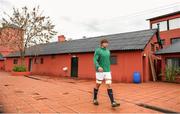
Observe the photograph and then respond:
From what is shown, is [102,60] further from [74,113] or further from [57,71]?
[57,71]

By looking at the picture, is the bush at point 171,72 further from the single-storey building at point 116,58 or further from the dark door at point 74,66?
the dark door at point 74,66

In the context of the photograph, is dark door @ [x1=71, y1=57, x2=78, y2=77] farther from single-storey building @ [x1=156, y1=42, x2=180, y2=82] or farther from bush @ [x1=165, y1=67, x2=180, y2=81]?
bush @ [x1=165, y1=67, x2=180, y2=81]

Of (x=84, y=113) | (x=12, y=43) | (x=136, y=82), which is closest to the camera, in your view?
(x=84, y=113)

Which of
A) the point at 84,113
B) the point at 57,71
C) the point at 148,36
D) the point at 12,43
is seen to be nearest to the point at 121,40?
the point at 148,36

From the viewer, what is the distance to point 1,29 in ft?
69.8

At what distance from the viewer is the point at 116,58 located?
14.7 meters

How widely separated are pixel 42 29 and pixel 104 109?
1870 centimetres

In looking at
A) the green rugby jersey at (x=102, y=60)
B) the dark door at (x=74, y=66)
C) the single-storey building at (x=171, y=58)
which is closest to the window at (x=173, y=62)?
the single-storey building at (x=171, y=58)

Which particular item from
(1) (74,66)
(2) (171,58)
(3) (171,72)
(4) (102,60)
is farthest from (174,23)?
(4) (102,60)

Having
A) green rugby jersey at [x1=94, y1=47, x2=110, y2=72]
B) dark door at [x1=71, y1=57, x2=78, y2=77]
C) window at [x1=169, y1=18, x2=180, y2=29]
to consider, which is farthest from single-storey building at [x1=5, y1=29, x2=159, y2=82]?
window at [x1=169, y1=18, x2=180, y2=29]

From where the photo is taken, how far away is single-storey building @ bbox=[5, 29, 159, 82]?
13.6 m

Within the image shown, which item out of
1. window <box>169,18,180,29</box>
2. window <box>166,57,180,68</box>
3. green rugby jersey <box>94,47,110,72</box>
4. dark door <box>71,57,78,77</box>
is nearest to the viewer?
green rugby jersey <box>94,47,110,72</box>

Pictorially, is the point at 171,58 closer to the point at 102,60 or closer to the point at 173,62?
the point at 173,62

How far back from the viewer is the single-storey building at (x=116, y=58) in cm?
1361
